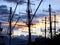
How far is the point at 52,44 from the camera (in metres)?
50.3

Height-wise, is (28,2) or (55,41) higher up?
(28,2)

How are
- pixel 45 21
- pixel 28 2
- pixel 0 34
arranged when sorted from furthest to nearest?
pixel 45 21
pixel 0 34
pixel 28 2

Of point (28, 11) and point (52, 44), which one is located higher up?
point (28, 11)

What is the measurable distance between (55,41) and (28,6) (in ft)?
27.1

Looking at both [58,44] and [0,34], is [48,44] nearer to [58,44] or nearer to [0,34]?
[58,44]

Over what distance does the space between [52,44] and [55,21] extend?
39.8 meters

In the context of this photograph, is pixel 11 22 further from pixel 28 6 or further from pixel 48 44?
pixel 48 44

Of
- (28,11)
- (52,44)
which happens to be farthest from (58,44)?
(28,11)

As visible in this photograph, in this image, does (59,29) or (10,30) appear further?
(59,29)

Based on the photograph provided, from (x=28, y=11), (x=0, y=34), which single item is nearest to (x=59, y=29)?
(x=0, y=34)

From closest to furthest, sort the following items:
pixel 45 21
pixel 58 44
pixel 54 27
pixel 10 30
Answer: pixel 58 44 < pixel 10 30 < pixel 54 27 < pixel 45 21

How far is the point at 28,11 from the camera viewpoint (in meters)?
55.8

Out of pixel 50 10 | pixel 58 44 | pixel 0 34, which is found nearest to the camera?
pixel 58 44

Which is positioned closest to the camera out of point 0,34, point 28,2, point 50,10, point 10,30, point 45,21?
point 28,2
